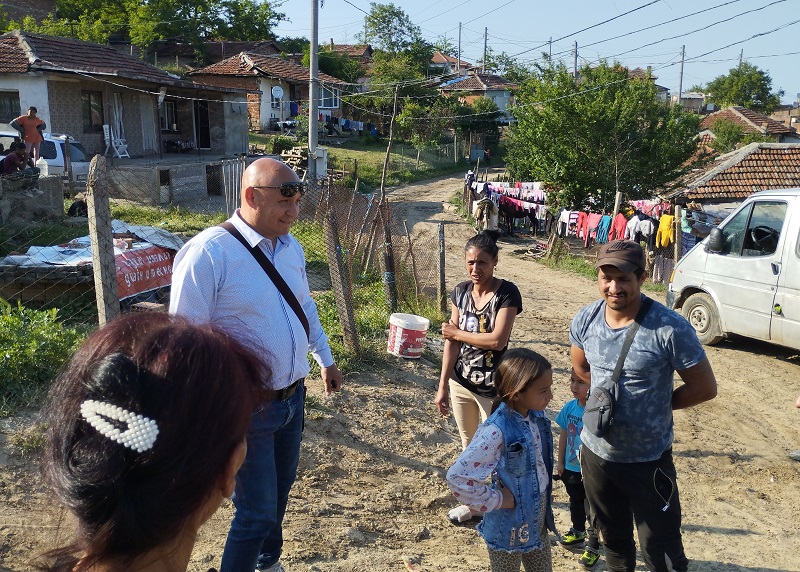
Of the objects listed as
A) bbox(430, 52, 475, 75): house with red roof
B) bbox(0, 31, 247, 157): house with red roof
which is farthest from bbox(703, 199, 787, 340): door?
bbox(430, 52, 475, 75): house with red roof

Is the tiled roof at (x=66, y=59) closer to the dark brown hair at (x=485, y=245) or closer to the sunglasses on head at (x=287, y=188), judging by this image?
the dark brown hair at (x=485, y=245)

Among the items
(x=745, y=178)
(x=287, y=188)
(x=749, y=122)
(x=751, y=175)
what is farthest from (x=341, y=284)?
(x=749, y=122)

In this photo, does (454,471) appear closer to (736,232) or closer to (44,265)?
(44,265)

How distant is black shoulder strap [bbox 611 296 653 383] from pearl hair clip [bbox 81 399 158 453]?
2.50 meters

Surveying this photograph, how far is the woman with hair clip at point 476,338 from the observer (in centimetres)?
425

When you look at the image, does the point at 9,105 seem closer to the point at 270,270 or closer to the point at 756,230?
the point at 756,230

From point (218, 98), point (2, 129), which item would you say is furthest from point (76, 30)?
point (2, 129)

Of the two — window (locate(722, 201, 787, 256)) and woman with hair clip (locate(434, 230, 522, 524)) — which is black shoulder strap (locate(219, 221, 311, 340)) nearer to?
woman with hair clip (locate(434, 230, 522, 524))

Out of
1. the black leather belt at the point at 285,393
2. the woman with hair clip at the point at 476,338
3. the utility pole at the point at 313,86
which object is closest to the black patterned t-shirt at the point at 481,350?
the woman with hair clip at the point at 476,338

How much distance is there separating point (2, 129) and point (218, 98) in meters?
13.4

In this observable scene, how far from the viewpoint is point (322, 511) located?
438 centimetres

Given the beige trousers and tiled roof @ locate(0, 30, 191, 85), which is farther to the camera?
tiled roof @ locate(0, 30, 191, 85)

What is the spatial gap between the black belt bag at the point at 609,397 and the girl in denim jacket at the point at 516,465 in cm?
27

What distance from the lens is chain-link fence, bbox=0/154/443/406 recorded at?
628 cm
